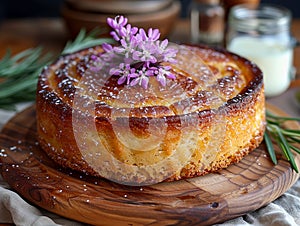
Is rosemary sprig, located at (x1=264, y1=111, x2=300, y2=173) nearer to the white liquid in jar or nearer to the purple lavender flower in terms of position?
the purple lavender flower

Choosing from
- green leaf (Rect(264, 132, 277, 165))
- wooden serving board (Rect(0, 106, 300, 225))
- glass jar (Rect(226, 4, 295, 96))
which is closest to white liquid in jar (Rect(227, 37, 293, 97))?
glass jar (Rect(226, 4, 295, 96))

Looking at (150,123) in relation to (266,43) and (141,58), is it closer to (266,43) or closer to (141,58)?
(141,58)

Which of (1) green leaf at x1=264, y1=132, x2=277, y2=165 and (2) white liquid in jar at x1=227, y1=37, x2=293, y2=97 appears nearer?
(1) green leaf at x1=264, y1=132, x2=277, y2=165

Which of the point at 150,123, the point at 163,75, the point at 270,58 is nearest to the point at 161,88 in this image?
the point at 163,75

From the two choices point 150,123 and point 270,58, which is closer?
point 150,123

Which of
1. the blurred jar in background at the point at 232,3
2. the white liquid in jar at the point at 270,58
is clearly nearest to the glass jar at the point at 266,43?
the white liquid in jar at the point at 270,58

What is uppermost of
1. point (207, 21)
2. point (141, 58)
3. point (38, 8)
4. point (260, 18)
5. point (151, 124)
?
point (141, 58)

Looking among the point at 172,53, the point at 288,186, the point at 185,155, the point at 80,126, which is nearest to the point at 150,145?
the point at 185,155
